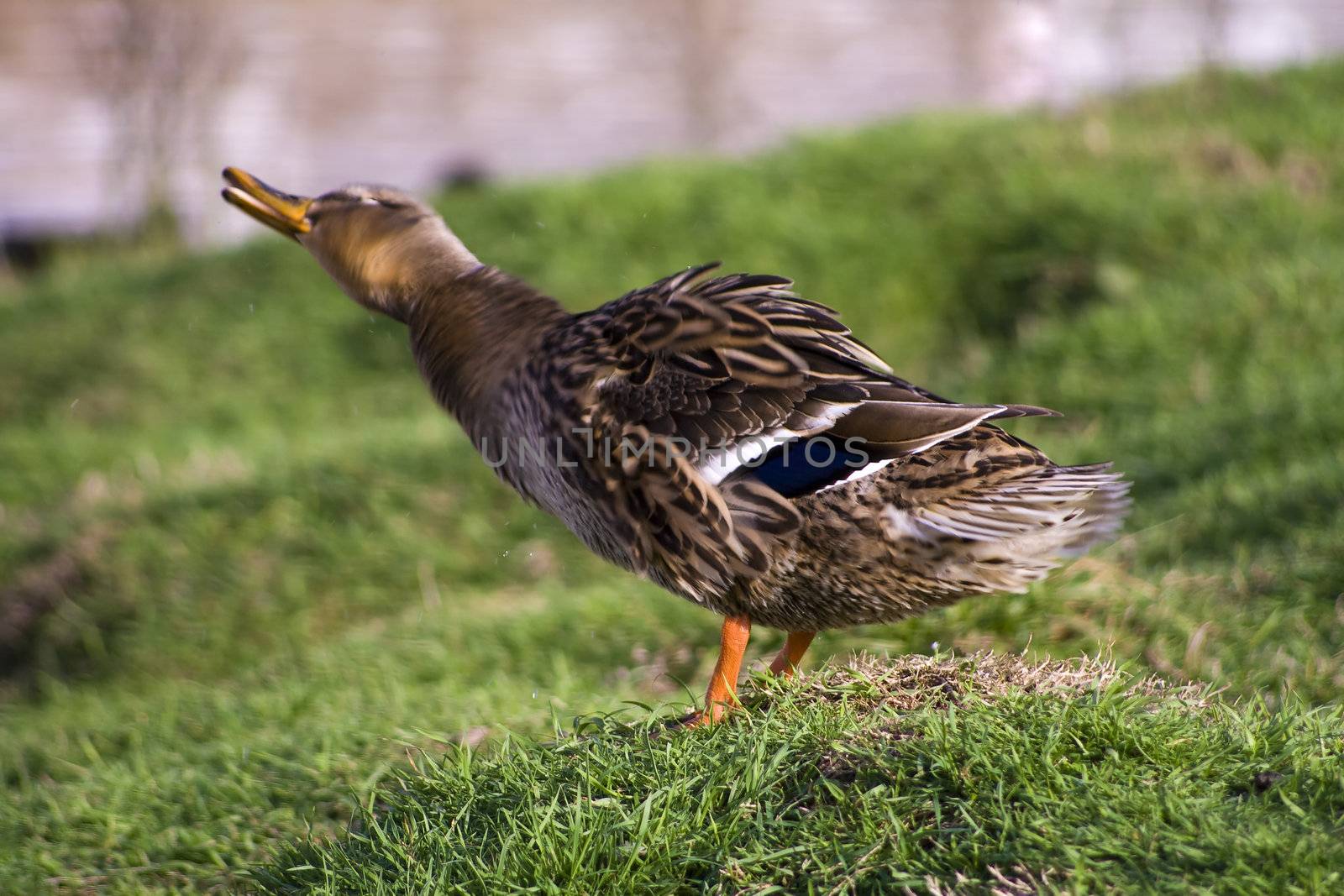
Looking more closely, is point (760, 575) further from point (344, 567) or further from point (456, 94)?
point (456, 94)

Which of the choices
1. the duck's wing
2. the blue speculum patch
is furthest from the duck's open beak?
the blue speculum patch

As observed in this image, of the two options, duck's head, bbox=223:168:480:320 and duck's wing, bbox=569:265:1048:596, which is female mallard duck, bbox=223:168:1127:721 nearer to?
duck's wing, bbox=569:265:1048:596

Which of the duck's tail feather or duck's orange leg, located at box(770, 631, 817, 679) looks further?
duck's orange leg, located at box(770, 631, 817, 679)

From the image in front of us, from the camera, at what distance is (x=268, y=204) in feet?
12.3

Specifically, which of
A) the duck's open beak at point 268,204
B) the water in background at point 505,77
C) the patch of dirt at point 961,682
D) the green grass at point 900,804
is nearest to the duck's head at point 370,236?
the duck's open beak at point 268,204

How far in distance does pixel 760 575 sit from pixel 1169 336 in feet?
12.5

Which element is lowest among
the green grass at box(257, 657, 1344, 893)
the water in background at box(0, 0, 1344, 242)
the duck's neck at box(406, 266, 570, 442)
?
the green grass at box(257, 657, 1344, 893)

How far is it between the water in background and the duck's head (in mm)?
11090

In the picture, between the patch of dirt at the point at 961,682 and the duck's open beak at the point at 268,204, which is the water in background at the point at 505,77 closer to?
the duck's open beak at the point at 268,204

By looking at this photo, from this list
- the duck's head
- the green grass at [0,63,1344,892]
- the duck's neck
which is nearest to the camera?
the green grass at [0,63,1344,892]

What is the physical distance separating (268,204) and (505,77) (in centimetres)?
1353

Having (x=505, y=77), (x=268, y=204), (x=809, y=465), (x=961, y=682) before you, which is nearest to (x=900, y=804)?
(x=961, y=682)

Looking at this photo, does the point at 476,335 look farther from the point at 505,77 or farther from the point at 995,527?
the point at 505,77

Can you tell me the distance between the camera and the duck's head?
12.0 feet
